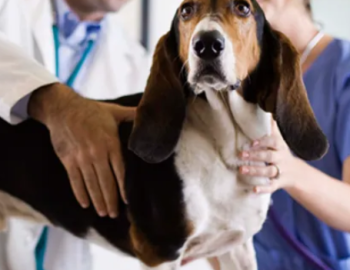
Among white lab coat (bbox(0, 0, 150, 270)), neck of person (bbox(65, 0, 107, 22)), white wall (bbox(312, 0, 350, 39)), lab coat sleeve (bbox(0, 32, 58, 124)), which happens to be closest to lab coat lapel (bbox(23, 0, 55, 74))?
white lab coat (bbox(0, 0, 150, 270))

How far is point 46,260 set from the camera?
134 centimetres

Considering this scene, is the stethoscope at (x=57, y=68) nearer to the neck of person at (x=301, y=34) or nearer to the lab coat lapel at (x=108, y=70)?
the lab coat lapel at (x=108, y=70)

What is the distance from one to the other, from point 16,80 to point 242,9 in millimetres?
433

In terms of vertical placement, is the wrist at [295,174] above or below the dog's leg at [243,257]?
above

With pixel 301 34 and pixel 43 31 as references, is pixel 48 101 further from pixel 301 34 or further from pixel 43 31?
pixel 301 34

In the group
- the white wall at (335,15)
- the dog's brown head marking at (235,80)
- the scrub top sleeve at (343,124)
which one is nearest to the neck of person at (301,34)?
the scrub top sleeve at (343,124)

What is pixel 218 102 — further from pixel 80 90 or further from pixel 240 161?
pixel 80 90

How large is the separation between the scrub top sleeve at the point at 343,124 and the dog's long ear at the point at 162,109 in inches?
18.3

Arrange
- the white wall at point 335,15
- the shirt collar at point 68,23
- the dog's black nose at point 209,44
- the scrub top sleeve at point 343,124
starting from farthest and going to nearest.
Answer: the white wall at point 335,15 → the shirt collar at point 68,23 → the scrub top sleeve at point 343,124 → the dog's black nose at point 209,44

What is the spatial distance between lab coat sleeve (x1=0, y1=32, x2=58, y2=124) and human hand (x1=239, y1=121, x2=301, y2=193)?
0.39 metres

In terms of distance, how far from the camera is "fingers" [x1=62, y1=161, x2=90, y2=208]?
3.35 feet

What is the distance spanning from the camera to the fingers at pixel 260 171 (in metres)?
0.94

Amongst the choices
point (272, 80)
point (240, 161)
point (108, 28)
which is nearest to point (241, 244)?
point (240, 161)

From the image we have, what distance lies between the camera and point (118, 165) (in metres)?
0.99
